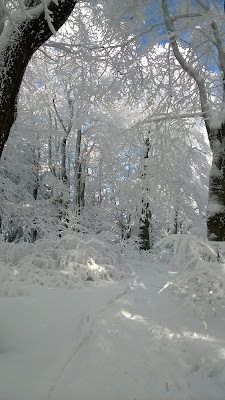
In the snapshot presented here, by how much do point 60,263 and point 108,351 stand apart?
4.00m

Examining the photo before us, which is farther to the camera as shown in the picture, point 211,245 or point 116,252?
point 116,252

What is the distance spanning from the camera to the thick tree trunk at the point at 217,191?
15.5 feet

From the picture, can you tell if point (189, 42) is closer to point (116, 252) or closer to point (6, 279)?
point (116, 252)

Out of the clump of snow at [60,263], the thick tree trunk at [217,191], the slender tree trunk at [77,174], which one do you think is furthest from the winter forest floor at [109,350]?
the slender tree trunk at [77,174]

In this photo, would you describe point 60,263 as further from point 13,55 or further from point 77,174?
point 77,174

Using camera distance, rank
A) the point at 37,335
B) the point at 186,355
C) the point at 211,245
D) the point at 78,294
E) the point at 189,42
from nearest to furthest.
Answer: the point at 186,355, the point at 37,335, the point at 211,245, the point at 78,294, the point at 189,42

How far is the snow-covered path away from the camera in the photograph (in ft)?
6.47

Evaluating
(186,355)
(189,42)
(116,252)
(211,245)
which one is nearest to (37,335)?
(186,355)

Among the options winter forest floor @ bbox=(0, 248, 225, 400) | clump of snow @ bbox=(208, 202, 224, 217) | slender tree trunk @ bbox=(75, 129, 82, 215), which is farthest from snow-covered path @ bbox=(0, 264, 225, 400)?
slender tree trunk @ bbox=(75, 129, 82, 215)

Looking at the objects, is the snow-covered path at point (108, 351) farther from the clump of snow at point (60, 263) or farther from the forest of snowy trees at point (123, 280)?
the clump of snow at point (60, 263)

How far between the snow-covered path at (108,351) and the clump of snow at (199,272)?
0.21 m

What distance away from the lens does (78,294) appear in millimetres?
4770

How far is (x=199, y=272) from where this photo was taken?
3.19m

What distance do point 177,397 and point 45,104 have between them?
14361 millimetres
